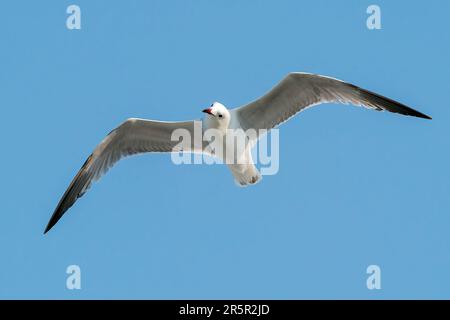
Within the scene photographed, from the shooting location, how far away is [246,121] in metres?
12.1

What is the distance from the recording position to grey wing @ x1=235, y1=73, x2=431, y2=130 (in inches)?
464

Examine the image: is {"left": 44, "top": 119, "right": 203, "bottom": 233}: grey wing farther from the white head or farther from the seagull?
the white head

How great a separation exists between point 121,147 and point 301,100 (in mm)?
2619

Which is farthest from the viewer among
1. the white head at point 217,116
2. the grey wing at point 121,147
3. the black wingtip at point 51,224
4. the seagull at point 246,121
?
the black wingtip at point 51,224

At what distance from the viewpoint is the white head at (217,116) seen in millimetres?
11516

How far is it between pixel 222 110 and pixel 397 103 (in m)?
2.42

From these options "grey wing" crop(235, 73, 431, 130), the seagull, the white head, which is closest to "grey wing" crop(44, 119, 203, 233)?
the seagull

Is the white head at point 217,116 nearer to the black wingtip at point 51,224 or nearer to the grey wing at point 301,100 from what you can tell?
the grey wing at point 301,100

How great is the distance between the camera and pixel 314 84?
11.8 meters

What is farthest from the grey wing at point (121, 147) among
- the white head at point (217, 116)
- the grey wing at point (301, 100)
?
the grey wing at point (301, 100)

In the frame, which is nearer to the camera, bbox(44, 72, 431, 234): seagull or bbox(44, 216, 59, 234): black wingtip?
bbox(44, 72, 431, 234): seagull

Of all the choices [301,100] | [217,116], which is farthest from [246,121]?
[301,100]

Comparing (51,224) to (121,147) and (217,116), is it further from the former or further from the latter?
(217,116)

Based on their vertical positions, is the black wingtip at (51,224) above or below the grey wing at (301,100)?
below
